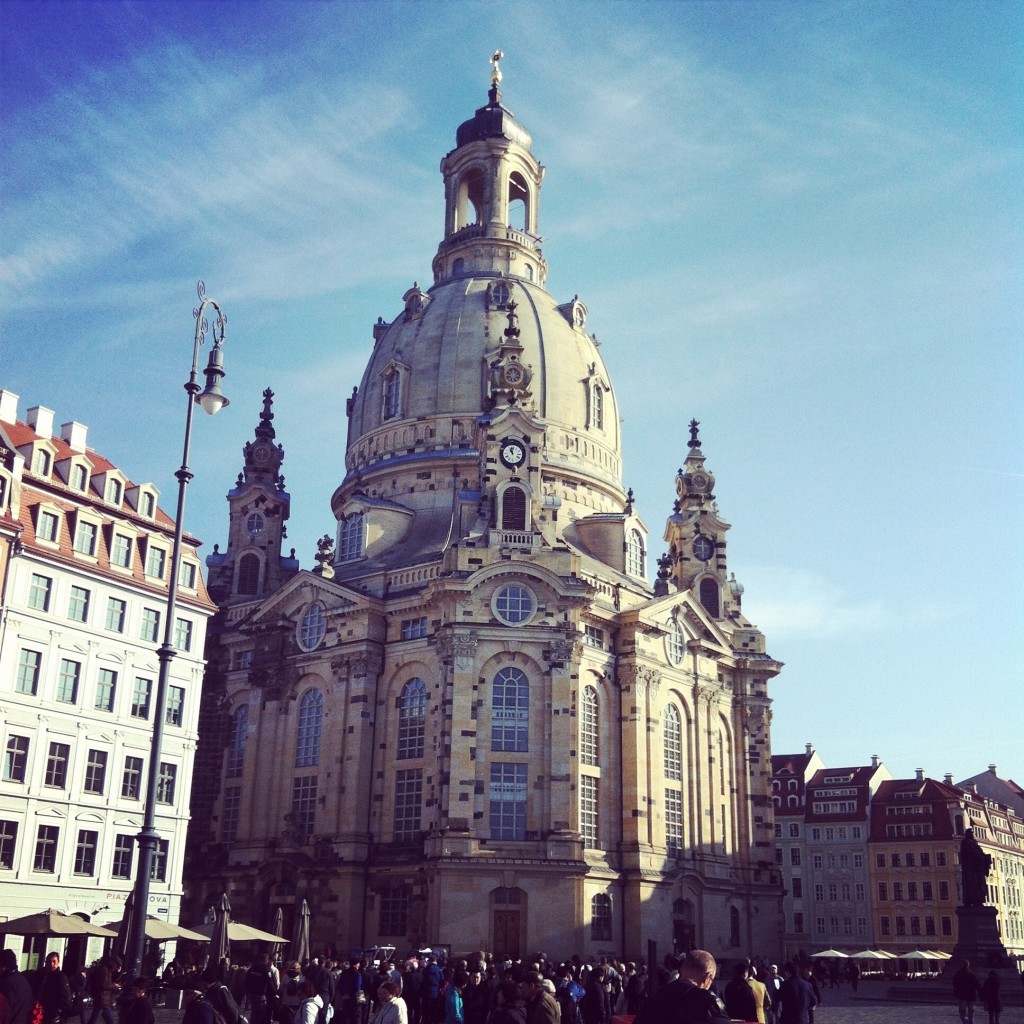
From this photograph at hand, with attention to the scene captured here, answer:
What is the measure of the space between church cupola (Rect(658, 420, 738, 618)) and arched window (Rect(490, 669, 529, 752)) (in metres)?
21.1

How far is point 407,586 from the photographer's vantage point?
230 ft

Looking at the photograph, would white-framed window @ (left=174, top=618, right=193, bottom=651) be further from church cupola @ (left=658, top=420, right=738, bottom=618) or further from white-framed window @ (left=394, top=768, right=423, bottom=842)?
church cupola @ (left=658, top=420, right=738, bottom=618)

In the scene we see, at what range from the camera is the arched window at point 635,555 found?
79.9 meters

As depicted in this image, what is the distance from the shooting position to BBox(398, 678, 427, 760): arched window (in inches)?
2633

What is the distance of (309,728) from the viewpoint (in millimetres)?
71750

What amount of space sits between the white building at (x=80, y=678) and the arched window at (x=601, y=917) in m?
21.7

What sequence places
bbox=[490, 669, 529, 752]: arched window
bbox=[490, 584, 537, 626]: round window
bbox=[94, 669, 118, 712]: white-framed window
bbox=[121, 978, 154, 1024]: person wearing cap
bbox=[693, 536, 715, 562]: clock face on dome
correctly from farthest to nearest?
bbox=[693, 536, 715, 562]: clock face on dome → bbox=[490, 584, 537, 626]: round window → bbox=[490, 669, 529, 752]: arched window → bbox=[94, 669, 118, 712]: white-framed window → bbox=[121, 978, 154, 1024]: person wearing cap

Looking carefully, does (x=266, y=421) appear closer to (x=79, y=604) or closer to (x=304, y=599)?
(x=304, y=599)

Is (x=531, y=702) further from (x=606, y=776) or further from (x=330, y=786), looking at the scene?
(x=330, y=786)

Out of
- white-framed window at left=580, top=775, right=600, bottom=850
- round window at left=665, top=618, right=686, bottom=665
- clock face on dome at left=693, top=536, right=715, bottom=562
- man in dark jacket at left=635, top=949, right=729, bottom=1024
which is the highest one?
clock face on dome at left=693, top=536, right=715, bottom=562

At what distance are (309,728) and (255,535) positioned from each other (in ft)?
58.0

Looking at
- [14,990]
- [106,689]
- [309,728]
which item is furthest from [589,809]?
[14,990]

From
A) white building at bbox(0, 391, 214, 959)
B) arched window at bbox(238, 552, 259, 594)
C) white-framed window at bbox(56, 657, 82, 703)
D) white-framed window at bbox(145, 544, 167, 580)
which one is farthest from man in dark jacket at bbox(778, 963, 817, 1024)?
arched window at bbox(238, 552, 259, 594)

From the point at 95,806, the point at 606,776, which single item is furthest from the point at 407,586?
the point at 95,806
